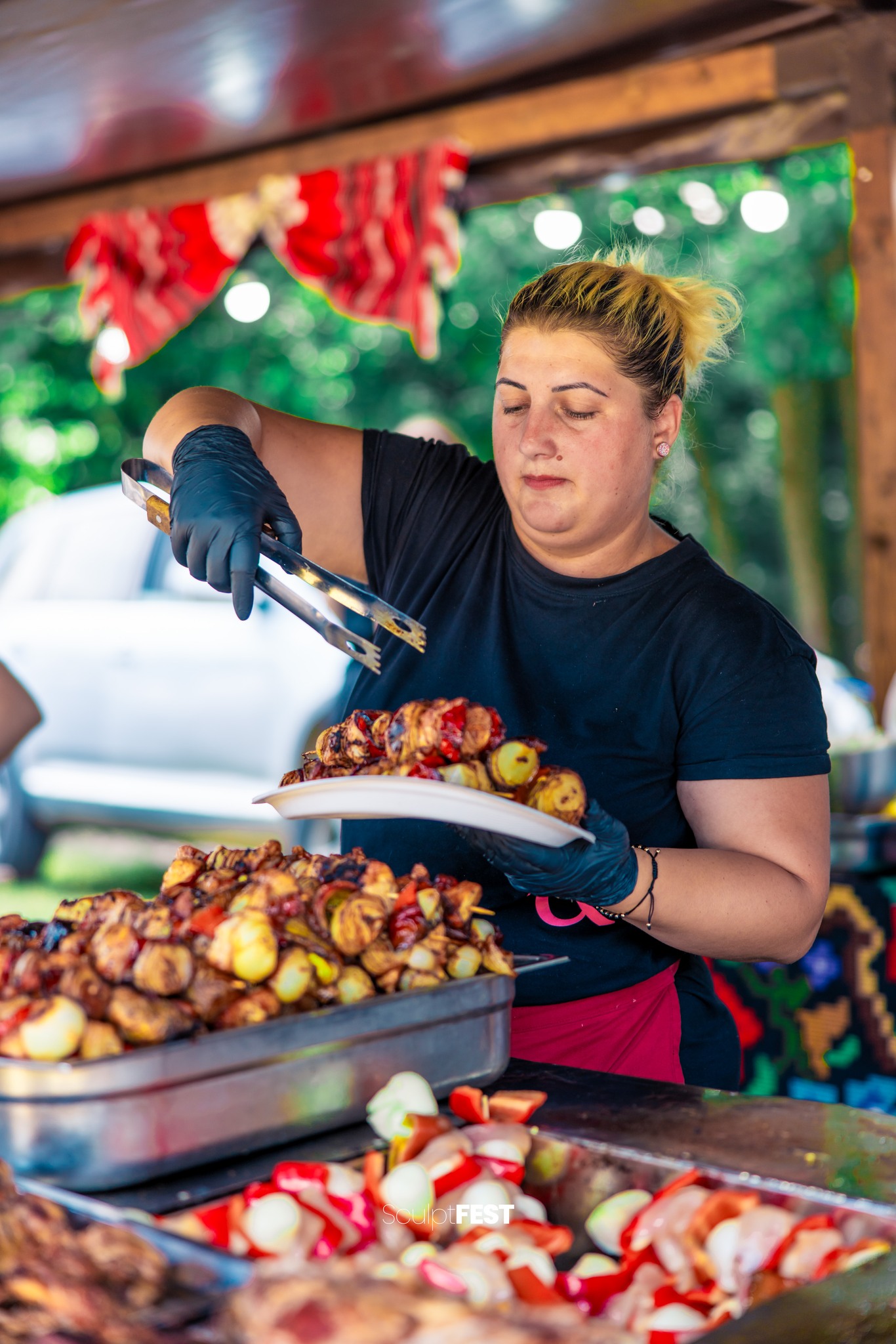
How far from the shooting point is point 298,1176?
4.14 feet

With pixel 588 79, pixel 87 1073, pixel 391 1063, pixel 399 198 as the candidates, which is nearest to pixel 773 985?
pixel 391 1063

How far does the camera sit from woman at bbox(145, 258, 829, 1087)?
198cm

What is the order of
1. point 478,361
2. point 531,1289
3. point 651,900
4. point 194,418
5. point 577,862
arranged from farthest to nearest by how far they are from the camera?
point 478,361 → point 194,418 → point 651,900 → point 577,862 → point 531,1289

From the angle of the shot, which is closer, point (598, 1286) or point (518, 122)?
point (598, 1286)

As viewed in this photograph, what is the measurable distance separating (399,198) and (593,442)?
4.76 m

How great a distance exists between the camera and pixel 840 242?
1097cm

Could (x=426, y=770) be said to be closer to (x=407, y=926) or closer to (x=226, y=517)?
(x=407, y=926)

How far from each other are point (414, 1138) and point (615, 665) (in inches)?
38.7

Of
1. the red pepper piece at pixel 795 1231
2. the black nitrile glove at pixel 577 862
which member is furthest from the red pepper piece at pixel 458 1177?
the black nitrile glove at pixel 577 862

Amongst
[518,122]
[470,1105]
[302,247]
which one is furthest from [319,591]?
[302,247]

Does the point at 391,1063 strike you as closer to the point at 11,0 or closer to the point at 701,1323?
the point at 701,1323

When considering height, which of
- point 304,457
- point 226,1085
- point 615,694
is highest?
point 304,457

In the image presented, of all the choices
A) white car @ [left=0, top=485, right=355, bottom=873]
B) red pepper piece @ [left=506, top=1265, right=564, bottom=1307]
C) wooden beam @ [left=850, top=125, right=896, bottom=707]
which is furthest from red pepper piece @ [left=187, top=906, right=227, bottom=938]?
white car @ [left=0, top=485, right=355, bottom=873]

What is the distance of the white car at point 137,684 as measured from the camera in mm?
7047
